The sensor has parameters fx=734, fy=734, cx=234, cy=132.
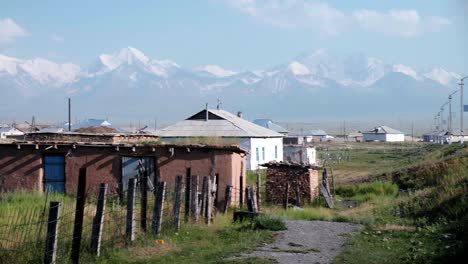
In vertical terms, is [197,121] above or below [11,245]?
above

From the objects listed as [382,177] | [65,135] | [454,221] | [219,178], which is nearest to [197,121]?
[382,177]

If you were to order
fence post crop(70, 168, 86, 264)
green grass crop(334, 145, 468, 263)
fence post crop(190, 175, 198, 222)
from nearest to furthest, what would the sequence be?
fence post crop(70, 168, 86, 264) → green grass crop(334, 145, 468, 263) → fence post crop(190, 175, 198, 222)

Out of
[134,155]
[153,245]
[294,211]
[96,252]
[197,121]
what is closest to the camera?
[96,252]

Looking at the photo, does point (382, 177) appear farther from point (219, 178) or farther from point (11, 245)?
point (11, 245)

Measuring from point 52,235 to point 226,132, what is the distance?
1654 inches

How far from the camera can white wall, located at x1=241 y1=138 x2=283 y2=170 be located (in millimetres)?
52562

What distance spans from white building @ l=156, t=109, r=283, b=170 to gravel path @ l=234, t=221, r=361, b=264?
1218 inches

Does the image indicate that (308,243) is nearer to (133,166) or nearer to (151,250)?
(151,250)

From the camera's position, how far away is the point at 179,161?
27.2 metres

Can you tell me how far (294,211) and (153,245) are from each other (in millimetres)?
11529

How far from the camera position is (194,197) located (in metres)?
17.4

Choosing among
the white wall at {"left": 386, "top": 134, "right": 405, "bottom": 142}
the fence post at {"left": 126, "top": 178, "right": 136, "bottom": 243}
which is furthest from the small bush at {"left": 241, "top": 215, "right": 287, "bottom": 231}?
the white wall at {"left": 386, "top": 134, "right": 405, "bottom": 142}

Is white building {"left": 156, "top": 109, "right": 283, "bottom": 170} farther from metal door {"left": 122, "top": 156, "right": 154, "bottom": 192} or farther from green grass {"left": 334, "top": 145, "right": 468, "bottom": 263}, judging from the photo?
metal door {"left": 122, "top": 156, "right": 154, "bottom": 192}

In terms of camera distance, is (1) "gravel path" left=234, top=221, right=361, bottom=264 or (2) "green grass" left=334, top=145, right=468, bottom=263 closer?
(2) "green grass" left=334, top=145, right=468, bottom=263
